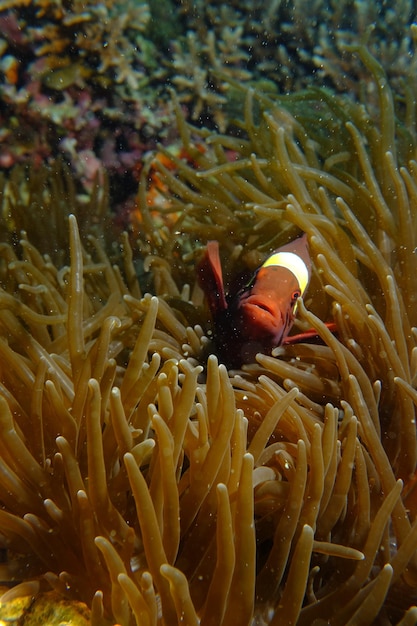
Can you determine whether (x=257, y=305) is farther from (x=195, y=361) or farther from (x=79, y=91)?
(x=79, y=91)

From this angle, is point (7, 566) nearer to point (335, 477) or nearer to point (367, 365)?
point (335, 477)

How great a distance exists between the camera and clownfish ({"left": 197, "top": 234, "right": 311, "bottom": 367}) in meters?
1.43

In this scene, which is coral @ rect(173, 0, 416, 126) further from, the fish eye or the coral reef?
the fish eye

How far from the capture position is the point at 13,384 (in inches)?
50.3

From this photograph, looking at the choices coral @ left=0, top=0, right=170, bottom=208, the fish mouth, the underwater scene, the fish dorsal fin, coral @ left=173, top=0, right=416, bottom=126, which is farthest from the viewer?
coral @ left=173, top=0, right=416, bottom=126

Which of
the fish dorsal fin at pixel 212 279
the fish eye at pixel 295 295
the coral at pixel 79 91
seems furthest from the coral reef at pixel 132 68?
the fish eye at pixel 295 295

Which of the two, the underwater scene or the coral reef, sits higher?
the coral reef

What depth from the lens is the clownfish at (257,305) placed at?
1.43 m

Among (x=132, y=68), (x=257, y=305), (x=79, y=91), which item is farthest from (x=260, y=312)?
(x=132, y=68)

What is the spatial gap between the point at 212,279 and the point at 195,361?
0.84ft

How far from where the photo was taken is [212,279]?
156cm

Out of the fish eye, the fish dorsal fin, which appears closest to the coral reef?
the fish dorsal fin

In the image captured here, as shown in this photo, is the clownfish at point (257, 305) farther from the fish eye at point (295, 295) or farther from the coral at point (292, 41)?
the coral at point (292, 41)

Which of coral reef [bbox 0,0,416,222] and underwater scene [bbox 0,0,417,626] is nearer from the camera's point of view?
underwater scene [bbox 0,0,417,626]
